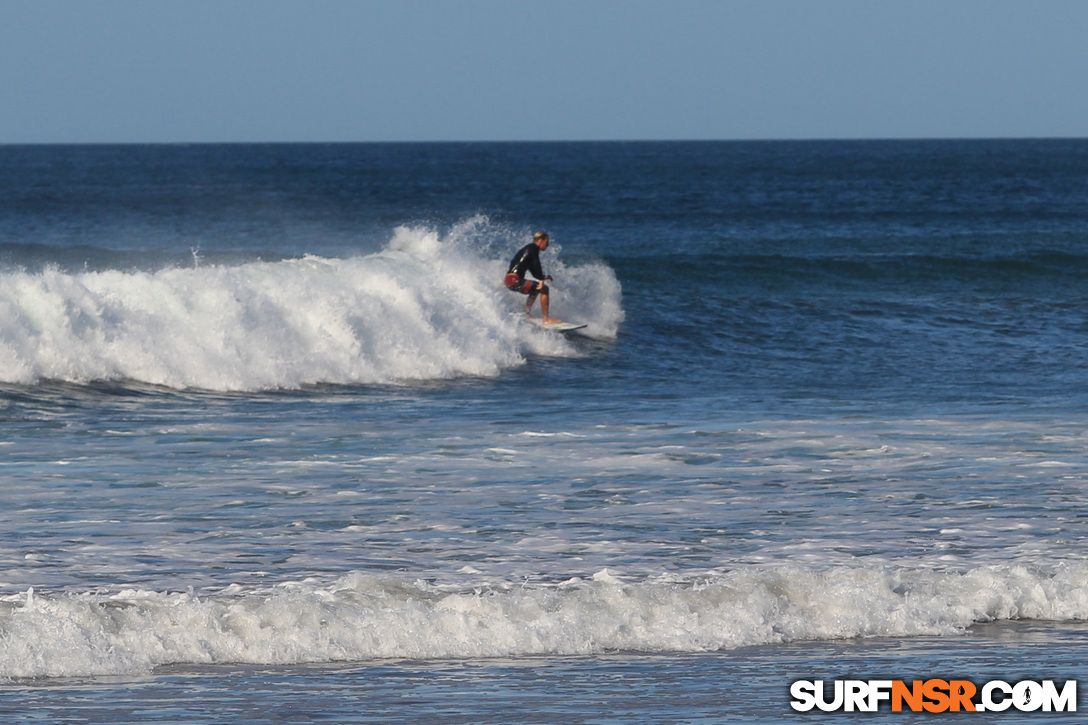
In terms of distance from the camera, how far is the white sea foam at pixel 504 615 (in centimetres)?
637

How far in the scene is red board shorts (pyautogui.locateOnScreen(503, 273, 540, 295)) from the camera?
1897 cm

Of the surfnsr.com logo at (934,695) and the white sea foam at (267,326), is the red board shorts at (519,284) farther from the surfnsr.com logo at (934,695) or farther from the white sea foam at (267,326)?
the surfnsr.com logo at (934,695)

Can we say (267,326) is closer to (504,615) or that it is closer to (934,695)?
(504,615)

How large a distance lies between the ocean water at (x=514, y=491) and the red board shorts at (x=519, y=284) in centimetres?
40

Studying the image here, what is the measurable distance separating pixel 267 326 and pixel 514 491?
320 inches

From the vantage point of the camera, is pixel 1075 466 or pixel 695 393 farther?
pixel 695 393

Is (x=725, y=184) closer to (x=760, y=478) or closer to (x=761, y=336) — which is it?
(x=761, y=336)

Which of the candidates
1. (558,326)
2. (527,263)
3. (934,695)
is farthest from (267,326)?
(934,695)

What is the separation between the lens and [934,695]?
19.0 ft

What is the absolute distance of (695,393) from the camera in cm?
1543

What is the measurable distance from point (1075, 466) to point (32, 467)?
7.90 m

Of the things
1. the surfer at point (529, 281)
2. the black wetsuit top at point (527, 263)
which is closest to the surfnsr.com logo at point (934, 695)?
the surfer at point (529, 281)

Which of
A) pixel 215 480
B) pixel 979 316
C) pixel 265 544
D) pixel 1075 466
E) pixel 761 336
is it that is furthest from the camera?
pixel 979 316

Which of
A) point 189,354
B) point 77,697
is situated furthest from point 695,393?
point 77,697
